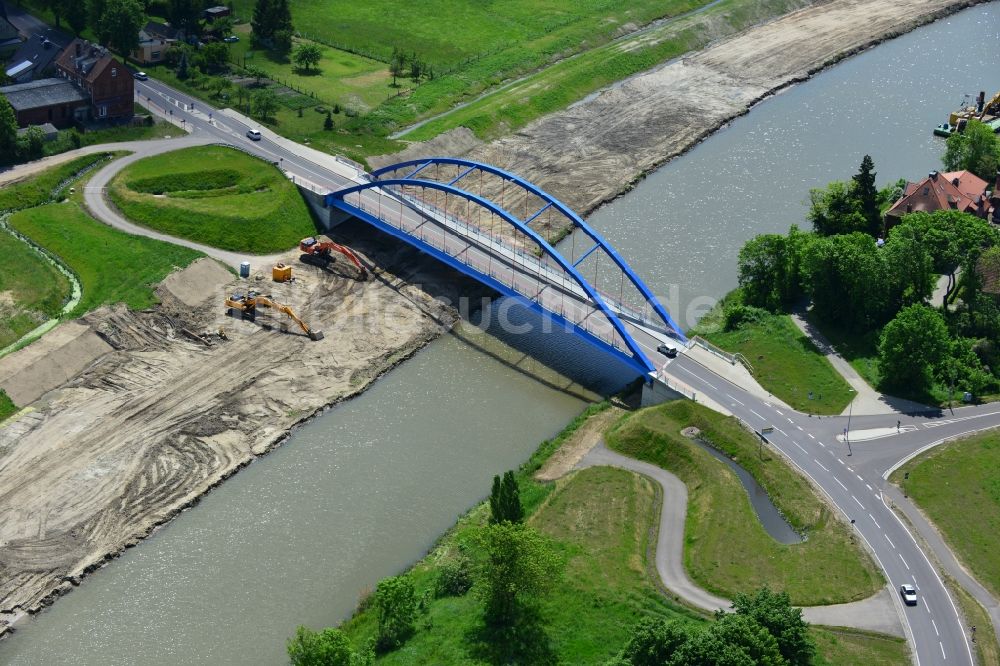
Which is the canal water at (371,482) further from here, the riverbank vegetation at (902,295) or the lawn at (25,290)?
the lawn at (25,290)

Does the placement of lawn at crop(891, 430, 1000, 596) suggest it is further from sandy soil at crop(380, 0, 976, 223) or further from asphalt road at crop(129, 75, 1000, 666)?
sandy soil at crop(380, 0, 976, 223)

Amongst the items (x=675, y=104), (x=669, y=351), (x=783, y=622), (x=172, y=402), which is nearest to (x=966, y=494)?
(x=783, y=622)

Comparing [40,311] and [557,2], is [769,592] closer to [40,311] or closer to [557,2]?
[40,311]

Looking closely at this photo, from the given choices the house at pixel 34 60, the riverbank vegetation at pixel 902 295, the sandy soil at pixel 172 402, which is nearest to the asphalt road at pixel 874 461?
the riverbank vegetation at pixel 902 295

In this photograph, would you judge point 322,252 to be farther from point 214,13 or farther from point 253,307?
point 214,13

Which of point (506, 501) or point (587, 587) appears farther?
point (506, 501)

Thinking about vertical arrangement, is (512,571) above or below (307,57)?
above

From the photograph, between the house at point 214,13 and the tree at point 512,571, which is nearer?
the tree at point 512,571
